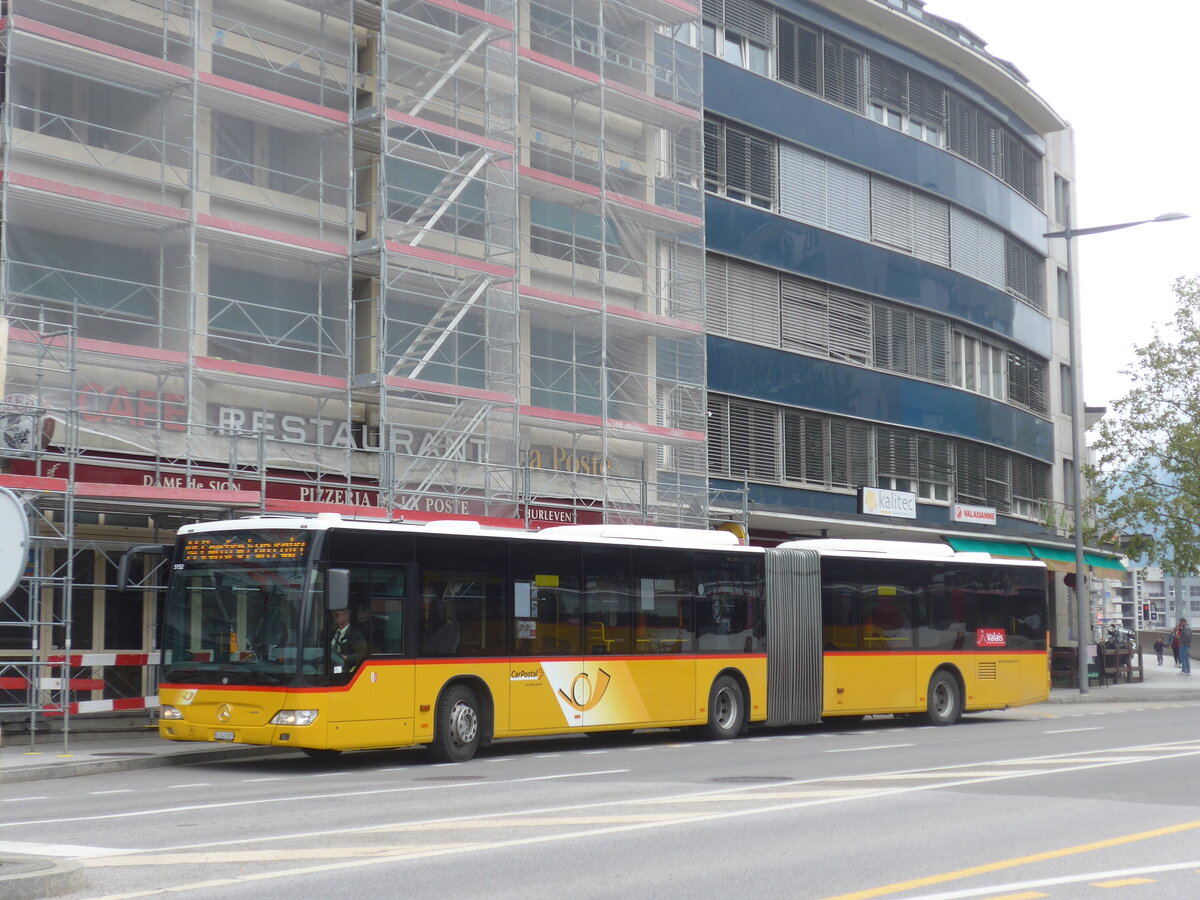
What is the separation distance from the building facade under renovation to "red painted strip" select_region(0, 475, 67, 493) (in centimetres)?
5

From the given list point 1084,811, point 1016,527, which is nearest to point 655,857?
point 1084,811

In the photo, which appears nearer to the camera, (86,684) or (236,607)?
(236,607)

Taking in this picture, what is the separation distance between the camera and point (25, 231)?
77.6ft

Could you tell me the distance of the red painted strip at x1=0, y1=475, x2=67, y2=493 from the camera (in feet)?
62.6

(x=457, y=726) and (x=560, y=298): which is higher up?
(x=560, y=298)

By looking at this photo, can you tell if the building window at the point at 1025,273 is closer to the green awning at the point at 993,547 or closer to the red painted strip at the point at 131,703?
the green awning at the point at 993,547

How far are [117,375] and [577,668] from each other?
9.08 m

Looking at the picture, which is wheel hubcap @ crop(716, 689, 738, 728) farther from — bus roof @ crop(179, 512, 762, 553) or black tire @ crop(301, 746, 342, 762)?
black tire @ crop(301, 746, 342, 762)

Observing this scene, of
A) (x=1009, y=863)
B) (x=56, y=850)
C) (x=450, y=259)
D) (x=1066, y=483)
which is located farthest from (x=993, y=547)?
(x=56, y=850)

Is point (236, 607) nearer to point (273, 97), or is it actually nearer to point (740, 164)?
point (273, 97)

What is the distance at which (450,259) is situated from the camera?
94.5ft

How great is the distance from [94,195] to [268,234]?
3.35m

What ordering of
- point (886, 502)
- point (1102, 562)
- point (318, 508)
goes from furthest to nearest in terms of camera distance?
1. point (1102, 562)
2. point (886, 502)
3. point (318, 508)

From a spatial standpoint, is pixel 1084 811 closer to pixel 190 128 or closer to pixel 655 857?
pixel 655 857
